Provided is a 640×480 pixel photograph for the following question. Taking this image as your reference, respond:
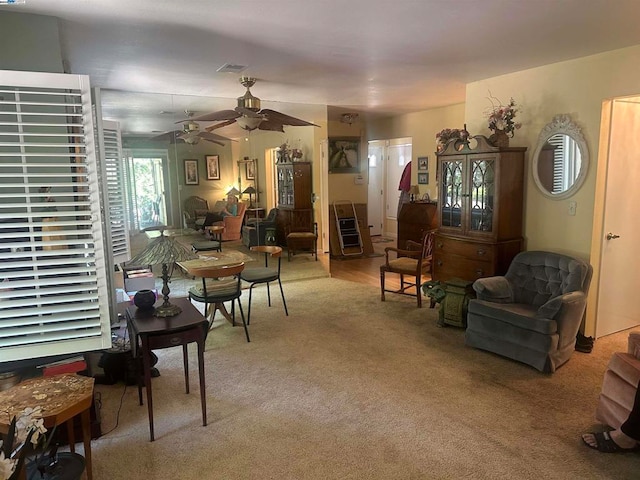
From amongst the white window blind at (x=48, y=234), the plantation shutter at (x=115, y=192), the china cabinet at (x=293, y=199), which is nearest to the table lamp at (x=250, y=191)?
the china cabinet at (x=293, y=199)

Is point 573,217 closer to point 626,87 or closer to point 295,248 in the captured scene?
point 626,87

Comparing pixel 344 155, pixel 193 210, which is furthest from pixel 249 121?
pixel 344 155

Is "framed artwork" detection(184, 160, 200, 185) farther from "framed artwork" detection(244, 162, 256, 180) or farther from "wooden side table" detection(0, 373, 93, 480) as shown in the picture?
"wooden side table" detection(0, 373, 93, 480)

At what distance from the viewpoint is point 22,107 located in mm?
2398

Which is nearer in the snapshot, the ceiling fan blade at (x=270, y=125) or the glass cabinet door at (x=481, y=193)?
the glass cabinet door at (x=481, y=193)

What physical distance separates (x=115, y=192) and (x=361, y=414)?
9.33 ft

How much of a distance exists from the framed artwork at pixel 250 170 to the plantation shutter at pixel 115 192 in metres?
2.30

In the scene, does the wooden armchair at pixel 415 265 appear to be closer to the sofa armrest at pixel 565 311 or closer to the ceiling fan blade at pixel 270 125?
the sofa armrest at pixel 565 311

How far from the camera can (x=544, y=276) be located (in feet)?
12.6

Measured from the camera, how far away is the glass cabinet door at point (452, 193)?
4617 mm

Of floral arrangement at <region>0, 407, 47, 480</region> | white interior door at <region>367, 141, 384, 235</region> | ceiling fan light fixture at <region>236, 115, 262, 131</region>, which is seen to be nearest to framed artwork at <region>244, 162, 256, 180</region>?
ceiling fan light fixture at <region>236, 115, 262, 131</region>

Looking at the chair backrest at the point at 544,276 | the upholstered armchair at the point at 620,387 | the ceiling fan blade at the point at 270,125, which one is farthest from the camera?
the ceiling fan blade at the point at 270,125

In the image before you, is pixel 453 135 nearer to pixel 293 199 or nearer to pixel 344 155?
pixel 293 199

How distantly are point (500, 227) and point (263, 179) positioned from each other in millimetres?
3440
